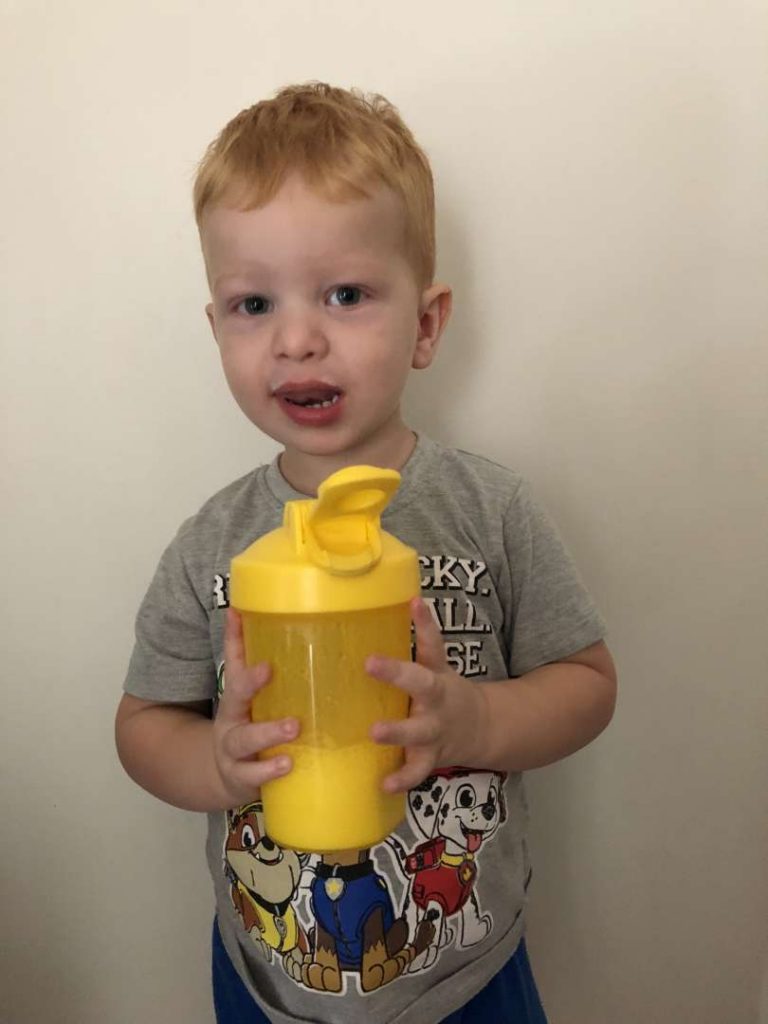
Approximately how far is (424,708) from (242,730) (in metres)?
0.10

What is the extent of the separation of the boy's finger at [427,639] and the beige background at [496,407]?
380 mm

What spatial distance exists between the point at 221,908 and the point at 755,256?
749 millimetres

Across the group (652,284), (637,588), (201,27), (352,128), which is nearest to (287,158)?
(352,128)

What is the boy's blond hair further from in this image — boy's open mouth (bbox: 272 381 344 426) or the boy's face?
boy's open mouth (bbox: 272 381 344 426)

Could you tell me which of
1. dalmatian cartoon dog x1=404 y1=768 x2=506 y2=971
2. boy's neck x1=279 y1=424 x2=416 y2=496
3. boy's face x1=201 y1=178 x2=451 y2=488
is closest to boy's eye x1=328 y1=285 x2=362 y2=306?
boy's face x1=201 y1=178 x2=451 y2=488

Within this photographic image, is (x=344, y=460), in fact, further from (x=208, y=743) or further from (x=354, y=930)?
(x=354, y=930)

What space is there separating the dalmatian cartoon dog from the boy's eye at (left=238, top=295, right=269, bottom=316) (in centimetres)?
37

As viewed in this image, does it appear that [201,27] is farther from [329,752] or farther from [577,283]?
[329,752]

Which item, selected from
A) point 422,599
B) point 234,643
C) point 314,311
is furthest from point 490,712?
point 314,311

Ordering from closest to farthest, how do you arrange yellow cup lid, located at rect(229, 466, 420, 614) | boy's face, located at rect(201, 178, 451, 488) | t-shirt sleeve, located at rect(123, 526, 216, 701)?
yellow cup lid, located at rect(229, 466, 420, 614) < boy's face, located at rect(201, 178, 451, 488) < t-shirt sleeve, located at rect(123, 526, 216, 701)

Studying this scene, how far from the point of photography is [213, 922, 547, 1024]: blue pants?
683 mm

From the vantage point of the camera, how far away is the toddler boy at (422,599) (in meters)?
0.60

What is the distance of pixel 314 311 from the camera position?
1.97ft

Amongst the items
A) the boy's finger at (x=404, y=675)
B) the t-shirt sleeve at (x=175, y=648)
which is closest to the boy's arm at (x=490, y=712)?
the boy's finger at (x=404, y=675)
